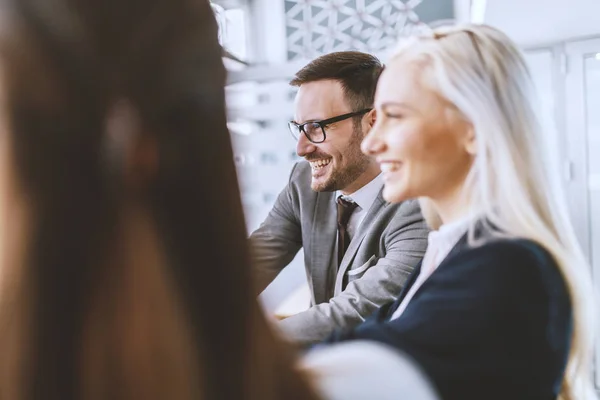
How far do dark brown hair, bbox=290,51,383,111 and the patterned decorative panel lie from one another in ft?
3.42

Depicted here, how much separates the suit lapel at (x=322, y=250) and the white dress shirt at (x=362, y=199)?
4 cm

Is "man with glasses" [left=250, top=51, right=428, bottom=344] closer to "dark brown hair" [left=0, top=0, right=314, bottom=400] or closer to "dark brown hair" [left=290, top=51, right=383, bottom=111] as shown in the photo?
"dark brown hair" [left=290, top=51, right=383, bottom=111]

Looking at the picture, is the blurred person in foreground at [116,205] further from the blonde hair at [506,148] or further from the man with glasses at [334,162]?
the man with glasses at [334,162]

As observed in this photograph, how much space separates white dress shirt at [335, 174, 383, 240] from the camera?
1250mm

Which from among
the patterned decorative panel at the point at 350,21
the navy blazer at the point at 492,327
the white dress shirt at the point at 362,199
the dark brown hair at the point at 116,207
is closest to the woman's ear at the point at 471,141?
the navy blazer at the point at 492,327

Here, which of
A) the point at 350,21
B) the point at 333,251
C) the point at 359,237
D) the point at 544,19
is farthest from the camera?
the point at 350,21

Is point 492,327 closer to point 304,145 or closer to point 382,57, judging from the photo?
point 304,145

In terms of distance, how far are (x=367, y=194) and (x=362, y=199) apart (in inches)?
0.7

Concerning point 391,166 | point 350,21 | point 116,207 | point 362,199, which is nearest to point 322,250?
point 362,199

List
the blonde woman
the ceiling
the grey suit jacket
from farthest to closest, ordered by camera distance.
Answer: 1. the ceiling
2. the grey suit jacket
3. the blonde woman

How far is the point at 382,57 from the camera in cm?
180

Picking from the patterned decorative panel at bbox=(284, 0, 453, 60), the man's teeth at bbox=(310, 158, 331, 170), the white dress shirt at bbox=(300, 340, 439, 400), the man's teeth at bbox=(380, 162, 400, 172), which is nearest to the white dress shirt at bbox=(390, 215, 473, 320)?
the man's teeth at bbox=(380, 162, 400, 172)

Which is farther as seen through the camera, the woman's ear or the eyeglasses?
the eyeglasses

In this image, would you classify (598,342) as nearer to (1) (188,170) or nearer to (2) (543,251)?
(2) (543,251)
